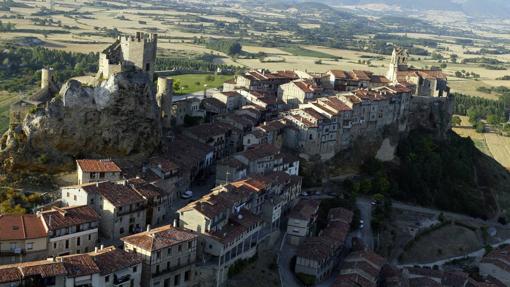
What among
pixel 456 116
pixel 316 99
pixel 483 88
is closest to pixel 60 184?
pixel 316 99

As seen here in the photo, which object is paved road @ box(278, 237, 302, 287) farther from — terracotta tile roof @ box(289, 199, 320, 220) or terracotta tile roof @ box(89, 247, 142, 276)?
terracotta tile roof @ box(89, 247, 142, 276)

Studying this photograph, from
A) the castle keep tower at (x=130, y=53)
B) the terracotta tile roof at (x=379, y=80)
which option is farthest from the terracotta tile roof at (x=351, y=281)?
the terracotta tile roof at (x=379, y=80)

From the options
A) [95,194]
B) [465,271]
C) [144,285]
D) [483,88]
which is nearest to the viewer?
[144,285]

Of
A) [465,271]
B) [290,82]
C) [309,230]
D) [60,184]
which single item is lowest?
[465,271]

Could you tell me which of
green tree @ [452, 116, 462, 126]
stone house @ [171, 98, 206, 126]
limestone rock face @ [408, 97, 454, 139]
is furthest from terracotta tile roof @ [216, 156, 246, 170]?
green tree @ [452, 116, 462, 126]

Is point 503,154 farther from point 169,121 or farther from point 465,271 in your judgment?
point 169,121

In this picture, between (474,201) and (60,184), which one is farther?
(474,201)
